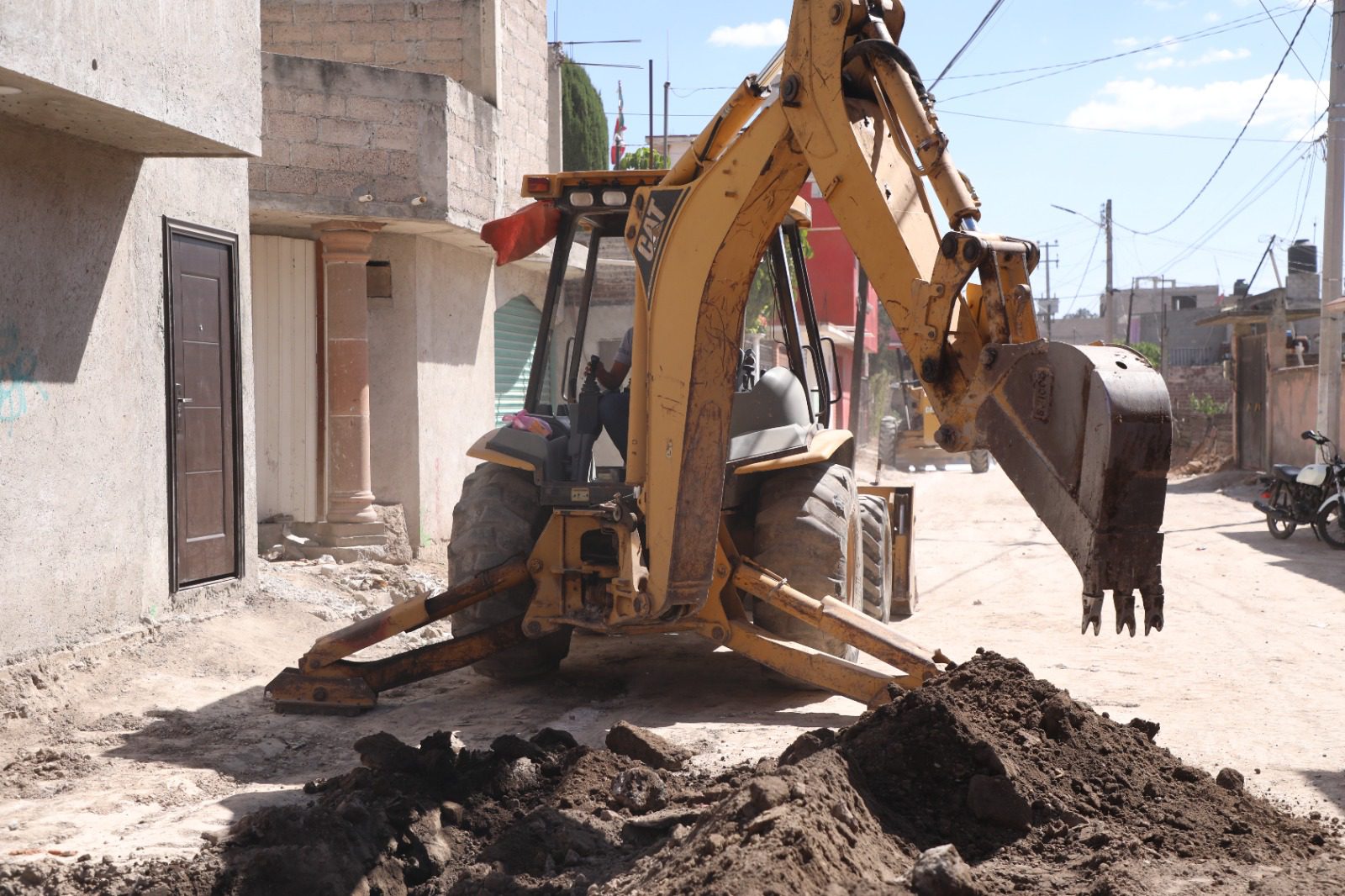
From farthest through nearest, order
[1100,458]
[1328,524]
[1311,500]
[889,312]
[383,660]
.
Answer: [1311,500], [1328,524], [383,660], [889,312], [1100,458]

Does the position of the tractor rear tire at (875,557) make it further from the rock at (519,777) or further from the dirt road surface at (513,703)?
the rock at (519,777)

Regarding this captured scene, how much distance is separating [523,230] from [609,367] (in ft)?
2.93

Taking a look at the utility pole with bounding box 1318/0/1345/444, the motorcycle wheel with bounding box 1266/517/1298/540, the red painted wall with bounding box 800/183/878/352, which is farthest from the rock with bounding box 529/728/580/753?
the red painted wall with bounding box 800/183/878/352

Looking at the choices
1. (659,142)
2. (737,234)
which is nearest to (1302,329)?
(659,142)

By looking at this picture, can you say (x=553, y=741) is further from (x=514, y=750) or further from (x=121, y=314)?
(x=121, y=314)

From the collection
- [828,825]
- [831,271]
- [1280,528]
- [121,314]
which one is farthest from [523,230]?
[831,271]

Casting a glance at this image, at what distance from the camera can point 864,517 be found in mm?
9180

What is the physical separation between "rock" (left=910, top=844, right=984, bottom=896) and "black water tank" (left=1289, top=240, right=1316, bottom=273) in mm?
31174

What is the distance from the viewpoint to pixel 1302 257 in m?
31.5

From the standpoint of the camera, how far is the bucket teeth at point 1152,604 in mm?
3875

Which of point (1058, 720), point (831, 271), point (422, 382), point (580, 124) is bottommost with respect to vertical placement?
point (1058, 720)

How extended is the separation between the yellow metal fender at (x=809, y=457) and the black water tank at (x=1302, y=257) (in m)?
27.6

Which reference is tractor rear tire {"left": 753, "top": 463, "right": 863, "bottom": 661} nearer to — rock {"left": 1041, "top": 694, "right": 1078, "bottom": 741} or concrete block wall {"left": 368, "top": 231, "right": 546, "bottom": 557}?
rock {"left": 1041, "top": 694, "right": 1078, "bottom": 741}

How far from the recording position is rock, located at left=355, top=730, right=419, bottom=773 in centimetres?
504
